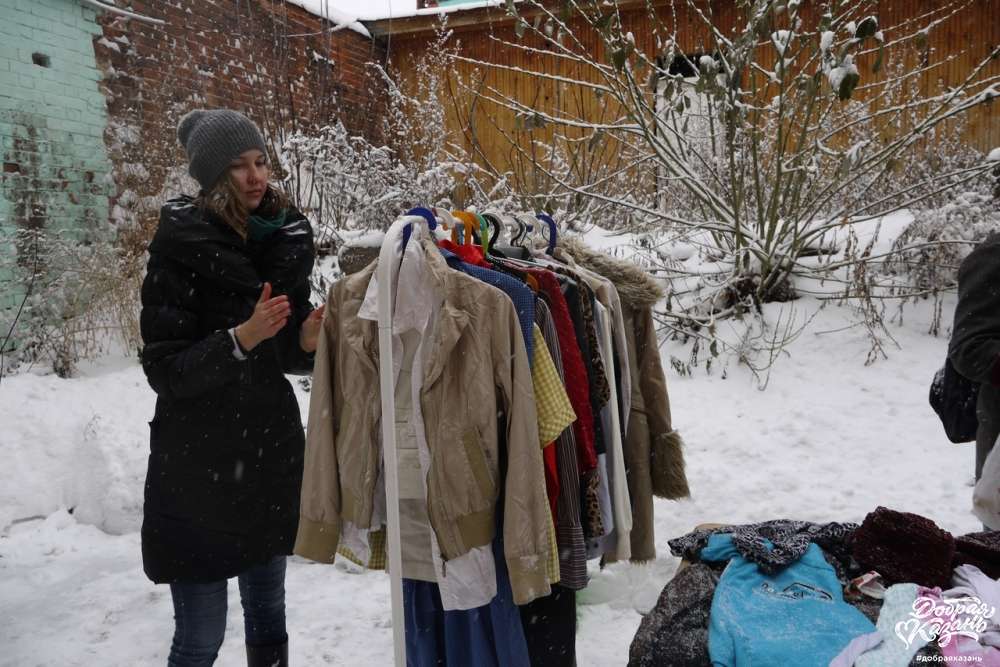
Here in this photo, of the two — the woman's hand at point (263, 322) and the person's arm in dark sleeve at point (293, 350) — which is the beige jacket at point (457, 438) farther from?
the person's arm in dark sleeve at point (293, 350)

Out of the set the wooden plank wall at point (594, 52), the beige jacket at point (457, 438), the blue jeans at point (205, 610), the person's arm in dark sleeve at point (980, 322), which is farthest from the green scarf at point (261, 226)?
the wooden plank wall at point (594, 52)

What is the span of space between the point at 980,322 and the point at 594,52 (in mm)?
9344

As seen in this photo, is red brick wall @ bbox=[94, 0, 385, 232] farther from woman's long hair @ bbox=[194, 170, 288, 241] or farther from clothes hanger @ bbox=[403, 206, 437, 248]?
clothes hanger @ bbox=[403, 206, 437, 248]

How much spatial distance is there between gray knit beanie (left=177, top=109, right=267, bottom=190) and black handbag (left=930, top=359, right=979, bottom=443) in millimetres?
2313

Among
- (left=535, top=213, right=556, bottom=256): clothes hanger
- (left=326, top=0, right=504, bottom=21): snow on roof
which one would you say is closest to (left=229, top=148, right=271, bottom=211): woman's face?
(left=535, top=213, right=556, bottom=256): clothes hanger

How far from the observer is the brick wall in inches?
220

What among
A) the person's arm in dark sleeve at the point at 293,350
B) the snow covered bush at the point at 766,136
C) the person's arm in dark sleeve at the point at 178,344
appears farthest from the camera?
the snow covered bush at the point at 766,136

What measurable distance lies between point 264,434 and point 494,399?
781mm

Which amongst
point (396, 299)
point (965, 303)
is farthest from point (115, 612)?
point (965, 303)

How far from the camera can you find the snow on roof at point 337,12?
9.05 m

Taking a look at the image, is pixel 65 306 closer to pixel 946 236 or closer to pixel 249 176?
pixel 249 176

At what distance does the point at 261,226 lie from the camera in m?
2.10

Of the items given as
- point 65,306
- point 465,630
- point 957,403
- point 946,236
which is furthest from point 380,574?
point 946,236

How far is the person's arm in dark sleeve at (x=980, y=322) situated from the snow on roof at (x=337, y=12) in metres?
8.08
